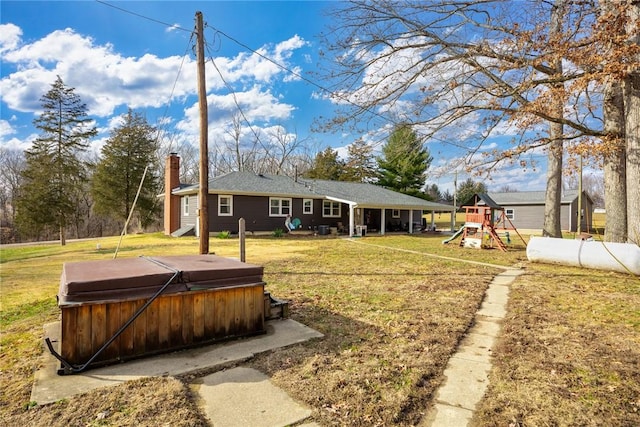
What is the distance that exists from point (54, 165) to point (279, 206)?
14985 millimetres

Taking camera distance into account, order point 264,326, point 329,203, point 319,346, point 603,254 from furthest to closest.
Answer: point 329,203, point 603,254, point 264,326, point 319,346

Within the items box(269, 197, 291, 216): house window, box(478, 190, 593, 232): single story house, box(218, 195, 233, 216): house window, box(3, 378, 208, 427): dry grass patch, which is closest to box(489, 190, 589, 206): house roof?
box(478, 190, 593, 232): single story house

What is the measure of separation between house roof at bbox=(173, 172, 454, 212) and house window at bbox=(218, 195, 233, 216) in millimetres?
537

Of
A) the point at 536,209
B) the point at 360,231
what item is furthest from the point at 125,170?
the point at 536,209

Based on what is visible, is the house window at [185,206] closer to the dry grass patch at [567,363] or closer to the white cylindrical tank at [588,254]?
the white cylindrical tank at [588,254]

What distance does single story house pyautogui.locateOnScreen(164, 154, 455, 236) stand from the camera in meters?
19.5

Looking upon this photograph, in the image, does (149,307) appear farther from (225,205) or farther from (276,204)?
(276,204)

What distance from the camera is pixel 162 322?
3625 mm

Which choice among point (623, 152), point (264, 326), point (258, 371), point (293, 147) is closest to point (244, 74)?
point (264, 326)

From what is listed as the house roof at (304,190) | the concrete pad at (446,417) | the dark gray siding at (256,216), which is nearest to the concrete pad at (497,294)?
the concrete pad at (446,417)

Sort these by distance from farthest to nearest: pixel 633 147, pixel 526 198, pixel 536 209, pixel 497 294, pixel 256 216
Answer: pixel 526 198, pixel 536 209, pixel 256 216, pixel 633 147, pixel 497 294

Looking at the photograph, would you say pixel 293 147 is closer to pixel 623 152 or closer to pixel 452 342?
pixel 623 152

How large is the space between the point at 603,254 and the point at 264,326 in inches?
357

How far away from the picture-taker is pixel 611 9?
7.71 m
